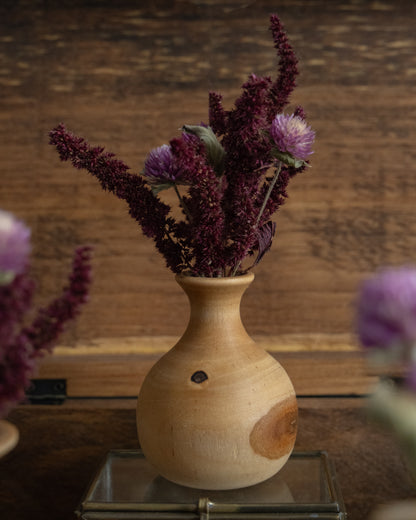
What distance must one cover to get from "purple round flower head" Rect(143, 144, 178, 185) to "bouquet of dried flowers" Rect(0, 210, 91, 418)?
0.76 ft

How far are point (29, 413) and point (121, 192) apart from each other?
50cm

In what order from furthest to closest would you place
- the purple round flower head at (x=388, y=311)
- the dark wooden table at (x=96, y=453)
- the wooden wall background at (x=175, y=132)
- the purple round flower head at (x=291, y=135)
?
the wooden wall background at (x=175, y=132), the dark wooden table at (x=96, y=453), the purple round flower head at (x=291, y=135), the purple round flower head at (x=388, y=311)

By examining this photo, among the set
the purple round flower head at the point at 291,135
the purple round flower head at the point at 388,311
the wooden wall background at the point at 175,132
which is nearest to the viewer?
the purple round flower head at the point at 388,311

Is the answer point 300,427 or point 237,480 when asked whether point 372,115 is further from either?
point 237,480

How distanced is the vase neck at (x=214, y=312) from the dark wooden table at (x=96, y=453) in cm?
31

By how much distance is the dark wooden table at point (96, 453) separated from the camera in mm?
754

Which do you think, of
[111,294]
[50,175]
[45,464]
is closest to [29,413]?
[45,464]

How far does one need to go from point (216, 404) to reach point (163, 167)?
0.24 m

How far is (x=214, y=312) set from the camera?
0.61 meters

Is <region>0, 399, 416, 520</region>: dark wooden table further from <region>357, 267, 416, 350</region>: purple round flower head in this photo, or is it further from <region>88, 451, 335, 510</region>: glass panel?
<region>357, 267, 416, 350</region>: purple round flower head

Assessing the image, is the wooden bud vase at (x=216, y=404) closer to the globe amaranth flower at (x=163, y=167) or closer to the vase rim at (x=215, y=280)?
the vase rim at (x=215, y=280)

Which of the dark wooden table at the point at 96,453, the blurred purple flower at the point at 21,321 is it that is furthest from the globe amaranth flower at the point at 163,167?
the dark wooden table at the point at 96,453

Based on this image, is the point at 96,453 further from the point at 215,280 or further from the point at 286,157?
the point at 286,157

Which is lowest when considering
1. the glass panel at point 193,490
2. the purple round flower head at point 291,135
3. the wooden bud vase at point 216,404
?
the glass panel at point 193,490
